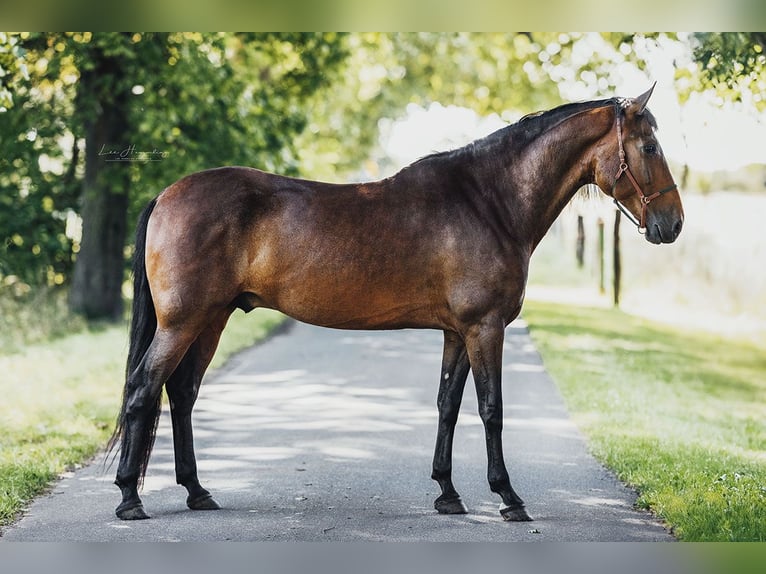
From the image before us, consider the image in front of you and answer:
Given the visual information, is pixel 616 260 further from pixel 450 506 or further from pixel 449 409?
pixel 450 506

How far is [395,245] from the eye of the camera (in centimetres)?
576

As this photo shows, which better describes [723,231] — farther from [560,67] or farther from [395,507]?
[395,507]

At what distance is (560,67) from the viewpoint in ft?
56.5

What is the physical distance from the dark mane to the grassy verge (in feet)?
8.44

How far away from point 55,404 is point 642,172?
234 inches

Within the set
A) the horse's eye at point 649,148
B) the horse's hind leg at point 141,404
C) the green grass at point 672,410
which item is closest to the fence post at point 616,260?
the green grass at point 672,410

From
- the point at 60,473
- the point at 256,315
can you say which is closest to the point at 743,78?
the point at 60,473

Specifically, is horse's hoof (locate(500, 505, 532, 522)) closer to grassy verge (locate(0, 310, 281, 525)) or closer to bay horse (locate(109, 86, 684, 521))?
bay horse (locate(109, 86, 684, 521))

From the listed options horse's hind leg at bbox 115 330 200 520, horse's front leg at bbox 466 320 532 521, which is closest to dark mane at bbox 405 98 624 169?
horse's front leg at bbox 466 320 532 521

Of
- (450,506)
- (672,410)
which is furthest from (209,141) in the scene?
(450,506)
